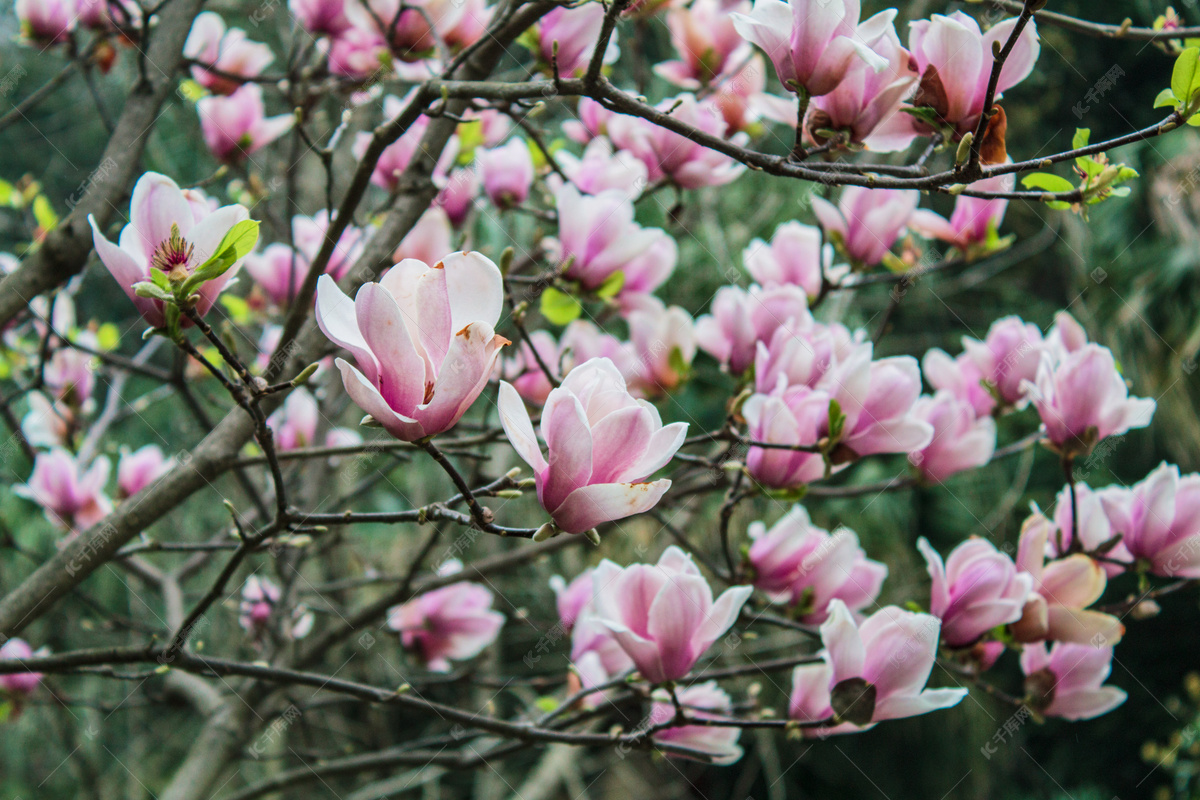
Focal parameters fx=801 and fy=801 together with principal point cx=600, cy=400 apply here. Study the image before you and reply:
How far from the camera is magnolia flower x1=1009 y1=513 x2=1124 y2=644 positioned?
0.72 metres

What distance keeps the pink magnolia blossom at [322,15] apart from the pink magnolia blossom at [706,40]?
1.40 ft

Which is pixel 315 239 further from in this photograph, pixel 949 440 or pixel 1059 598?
pixel 1059 598

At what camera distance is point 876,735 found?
105 inches

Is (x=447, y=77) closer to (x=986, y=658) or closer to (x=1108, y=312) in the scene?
(x=986, y=658)

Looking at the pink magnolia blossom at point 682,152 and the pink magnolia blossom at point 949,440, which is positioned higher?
the pink magnolia blossom at point 682,152

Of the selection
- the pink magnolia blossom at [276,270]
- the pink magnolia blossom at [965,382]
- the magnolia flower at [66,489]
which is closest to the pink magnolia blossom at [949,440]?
the pink magnolia blossom at [965,382]

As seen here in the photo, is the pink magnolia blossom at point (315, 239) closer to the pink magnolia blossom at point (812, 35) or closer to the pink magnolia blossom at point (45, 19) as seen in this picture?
the pink magnolia blossom at point (45, 19)

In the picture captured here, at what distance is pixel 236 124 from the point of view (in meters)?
1.07

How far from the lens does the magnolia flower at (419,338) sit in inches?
16.4

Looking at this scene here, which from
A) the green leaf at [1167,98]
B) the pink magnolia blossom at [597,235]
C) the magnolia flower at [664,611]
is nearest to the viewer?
the green leaf at [1167,98]

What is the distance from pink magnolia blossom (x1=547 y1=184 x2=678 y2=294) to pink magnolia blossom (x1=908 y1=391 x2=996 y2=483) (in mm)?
353

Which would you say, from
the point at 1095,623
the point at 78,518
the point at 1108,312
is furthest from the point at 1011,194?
the point at 1108,312

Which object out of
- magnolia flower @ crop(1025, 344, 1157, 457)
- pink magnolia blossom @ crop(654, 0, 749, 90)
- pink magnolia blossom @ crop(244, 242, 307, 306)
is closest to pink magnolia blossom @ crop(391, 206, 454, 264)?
pink magnolia blossom @ crop(244, 242, 307, 306)

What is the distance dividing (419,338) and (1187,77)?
0.50 m
